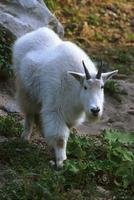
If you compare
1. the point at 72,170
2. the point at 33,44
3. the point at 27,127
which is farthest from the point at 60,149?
the point at 33,44

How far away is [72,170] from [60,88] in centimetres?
116

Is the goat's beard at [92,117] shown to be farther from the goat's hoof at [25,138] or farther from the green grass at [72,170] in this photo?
the goat's hoof at [25,138]

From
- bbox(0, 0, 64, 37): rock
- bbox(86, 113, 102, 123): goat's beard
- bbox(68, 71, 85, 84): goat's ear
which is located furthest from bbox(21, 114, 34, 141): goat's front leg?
bbox(0, 0, 64, 37): rock

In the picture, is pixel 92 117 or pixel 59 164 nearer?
pixel 92 117

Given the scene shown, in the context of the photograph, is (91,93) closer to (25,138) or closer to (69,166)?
(69,166)

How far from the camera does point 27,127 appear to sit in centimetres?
848

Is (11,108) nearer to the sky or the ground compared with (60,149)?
nearer to the ground

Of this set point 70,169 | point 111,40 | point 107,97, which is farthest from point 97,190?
point 111,40

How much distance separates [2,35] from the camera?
10477 millimetres

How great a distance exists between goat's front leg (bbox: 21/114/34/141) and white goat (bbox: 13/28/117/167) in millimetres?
254

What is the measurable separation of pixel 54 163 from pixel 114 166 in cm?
82

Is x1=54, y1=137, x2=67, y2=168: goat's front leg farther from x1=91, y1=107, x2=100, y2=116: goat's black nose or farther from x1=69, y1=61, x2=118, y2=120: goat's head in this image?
x1=91, y1=107, x2=100, y2=116: goat's black nose

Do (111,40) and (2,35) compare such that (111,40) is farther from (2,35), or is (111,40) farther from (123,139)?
(123,139)

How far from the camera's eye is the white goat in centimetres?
727
